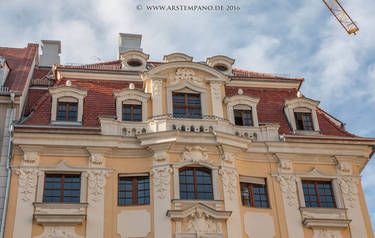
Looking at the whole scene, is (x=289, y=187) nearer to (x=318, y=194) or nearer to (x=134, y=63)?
(x=318, y=194)

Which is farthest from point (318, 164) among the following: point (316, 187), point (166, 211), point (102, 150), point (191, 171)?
point (102, 150)

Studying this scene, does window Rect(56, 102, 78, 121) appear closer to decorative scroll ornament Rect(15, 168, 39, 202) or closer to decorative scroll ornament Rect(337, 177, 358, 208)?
decorative scroll ornament Rect(15, 168, 39, 202)

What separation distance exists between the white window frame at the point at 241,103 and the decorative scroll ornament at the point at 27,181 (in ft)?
29.6

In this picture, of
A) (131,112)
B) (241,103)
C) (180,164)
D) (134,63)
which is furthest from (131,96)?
(241,103)

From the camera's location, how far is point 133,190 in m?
24.0

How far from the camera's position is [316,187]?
25.4m

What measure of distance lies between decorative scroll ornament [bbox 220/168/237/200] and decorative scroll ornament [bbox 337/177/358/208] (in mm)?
4889

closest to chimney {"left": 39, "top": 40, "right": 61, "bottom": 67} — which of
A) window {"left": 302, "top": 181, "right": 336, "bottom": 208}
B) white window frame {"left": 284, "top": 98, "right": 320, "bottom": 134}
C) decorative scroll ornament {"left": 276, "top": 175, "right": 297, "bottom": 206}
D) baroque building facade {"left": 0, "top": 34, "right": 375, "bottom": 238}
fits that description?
baroque building facade {"left": 0, "top": 34, "right": 375, "bottom": 238}

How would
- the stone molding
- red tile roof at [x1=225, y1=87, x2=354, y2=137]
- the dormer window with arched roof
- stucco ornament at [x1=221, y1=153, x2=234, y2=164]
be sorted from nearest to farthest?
the stone molding, stucco ornament at [x1=221, y1=153, x2=234, y2=164], the dormer window with arched roof, red tile roof at [x1=225, y1=87, x2=354, y2=137]

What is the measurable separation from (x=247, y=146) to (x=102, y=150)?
6286 millimetres

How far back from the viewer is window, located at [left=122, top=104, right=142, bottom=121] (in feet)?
85.1

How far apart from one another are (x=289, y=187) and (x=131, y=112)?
7794 mm

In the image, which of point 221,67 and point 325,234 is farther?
point 221,67

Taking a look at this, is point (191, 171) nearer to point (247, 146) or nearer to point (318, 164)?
point (247, 146)
